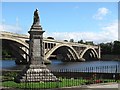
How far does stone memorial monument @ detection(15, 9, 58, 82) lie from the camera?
2216cm

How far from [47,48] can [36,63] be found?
2564 inches

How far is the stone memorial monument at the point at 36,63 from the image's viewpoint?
72.7ft

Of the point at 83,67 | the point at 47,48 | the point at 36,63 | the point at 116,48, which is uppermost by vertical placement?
the point at 116,48

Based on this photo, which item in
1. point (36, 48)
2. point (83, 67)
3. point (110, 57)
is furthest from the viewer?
point (110, 57)

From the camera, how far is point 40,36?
22922mm

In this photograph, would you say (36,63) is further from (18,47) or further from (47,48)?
(47,48)

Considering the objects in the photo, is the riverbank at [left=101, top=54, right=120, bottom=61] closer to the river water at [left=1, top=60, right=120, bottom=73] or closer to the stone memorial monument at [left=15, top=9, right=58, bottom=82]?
the river water at [left=1, top=60, right=120, bottom=73]

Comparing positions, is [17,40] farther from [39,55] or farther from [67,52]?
[39,55]

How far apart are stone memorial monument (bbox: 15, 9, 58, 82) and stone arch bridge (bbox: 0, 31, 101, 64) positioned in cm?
4504

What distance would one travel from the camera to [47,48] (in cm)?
8762

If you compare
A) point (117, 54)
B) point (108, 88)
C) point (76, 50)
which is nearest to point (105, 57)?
point (117, 54)

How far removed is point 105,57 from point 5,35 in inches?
3127

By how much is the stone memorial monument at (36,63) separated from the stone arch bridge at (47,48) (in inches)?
1773

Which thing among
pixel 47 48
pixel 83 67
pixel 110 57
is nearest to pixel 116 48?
pixel 110 57
